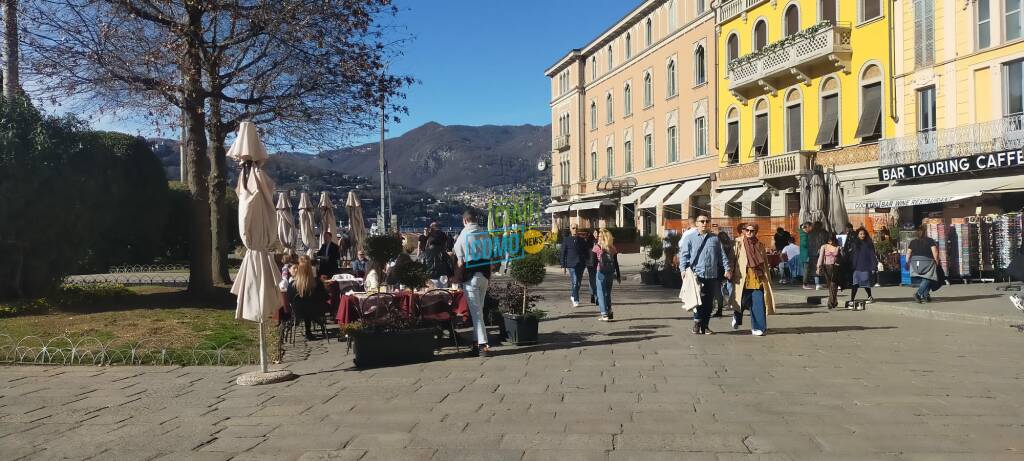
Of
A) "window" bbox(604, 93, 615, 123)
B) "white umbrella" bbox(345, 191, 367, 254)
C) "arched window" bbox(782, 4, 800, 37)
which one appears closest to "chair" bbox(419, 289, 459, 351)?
"white umbrella" bbox(345, 191, 367, 254)

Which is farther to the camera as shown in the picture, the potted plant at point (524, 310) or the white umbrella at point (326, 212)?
the white umbrella at point (326, 212)

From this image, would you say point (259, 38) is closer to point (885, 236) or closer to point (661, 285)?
point (661, 285)


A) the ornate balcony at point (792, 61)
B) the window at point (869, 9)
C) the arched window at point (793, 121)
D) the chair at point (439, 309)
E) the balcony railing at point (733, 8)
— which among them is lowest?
the chair at point (439, 309)

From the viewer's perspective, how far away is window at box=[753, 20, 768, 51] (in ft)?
113

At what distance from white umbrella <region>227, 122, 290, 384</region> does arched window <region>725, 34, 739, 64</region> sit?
3189 cm

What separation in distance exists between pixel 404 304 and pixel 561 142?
5481 centimetres

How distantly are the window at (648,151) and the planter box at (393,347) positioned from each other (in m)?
40.0

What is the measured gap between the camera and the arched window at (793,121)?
32.8 m

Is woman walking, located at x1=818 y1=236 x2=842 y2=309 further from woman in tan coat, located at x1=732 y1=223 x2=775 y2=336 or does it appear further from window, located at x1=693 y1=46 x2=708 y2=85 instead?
window, located at x1=693 y1=46 x2=708 y2=85

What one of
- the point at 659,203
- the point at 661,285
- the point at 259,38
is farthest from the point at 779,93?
the point at 259,38

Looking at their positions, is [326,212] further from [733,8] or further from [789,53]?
[733,8]

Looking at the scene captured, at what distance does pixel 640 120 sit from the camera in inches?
1949

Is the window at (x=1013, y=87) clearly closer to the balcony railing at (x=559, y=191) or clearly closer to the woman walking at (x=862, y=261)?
the woman walking at (x=862, y=261)

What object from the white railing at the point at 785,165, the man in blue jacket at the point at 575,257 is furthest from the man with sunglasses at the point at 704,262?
the white railing at the point at 785,165
